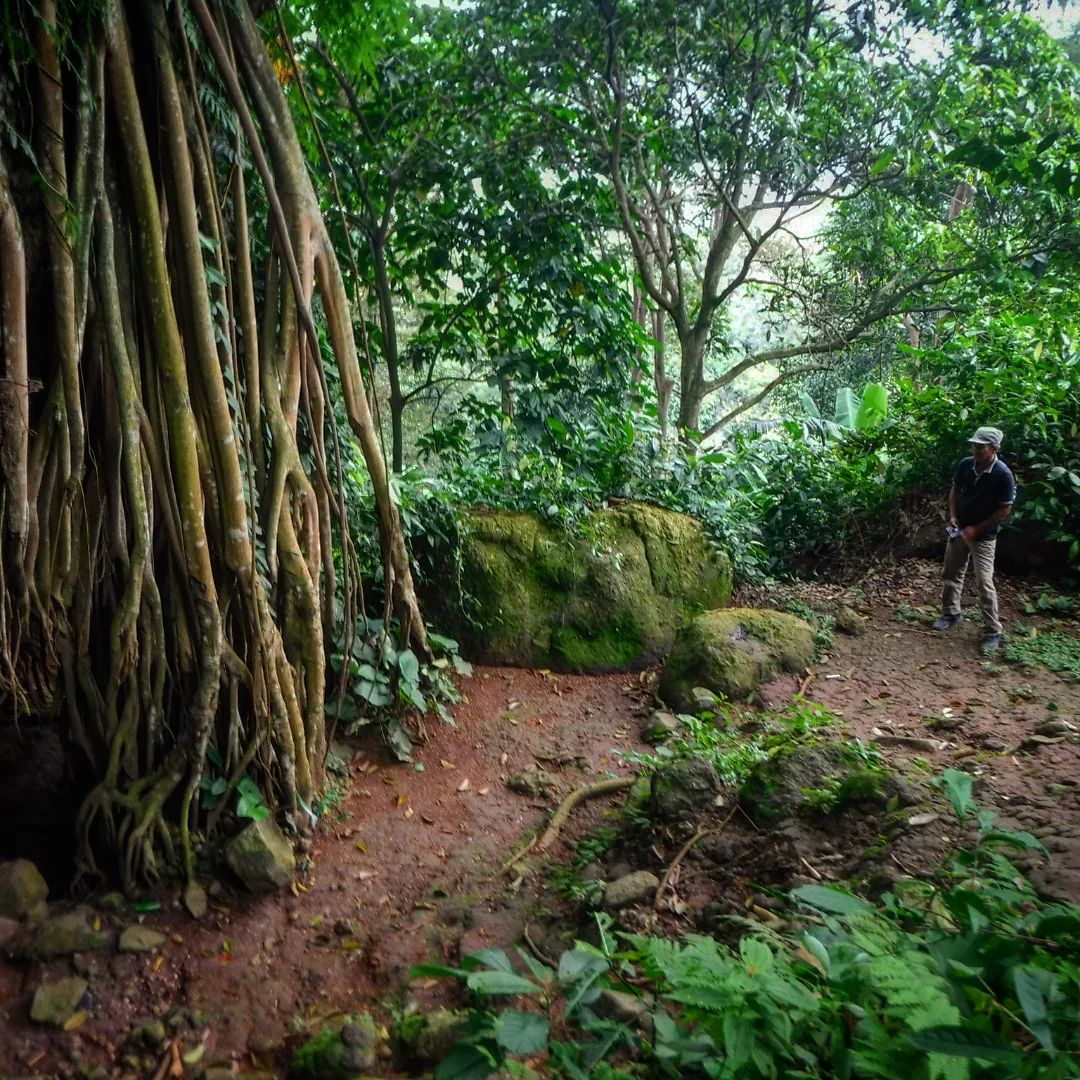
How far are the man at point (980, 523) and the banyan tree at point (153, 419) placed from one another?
454cm

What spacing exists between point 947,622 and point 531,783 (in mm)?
3622

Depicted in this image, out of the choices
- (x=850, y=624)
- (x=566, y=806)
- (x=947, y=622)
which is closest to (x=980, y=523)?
(x=947, y=622)

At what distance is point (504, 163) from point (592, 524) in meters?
2.83

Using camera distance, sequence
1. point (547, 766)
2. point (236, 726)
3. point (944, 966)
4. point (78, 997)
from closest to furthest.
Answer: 1. point (944, 966)
2. point (78, 997)
3. point (236, 726)
4. point (547, 766)

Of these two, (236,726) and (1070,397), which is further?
(1070,397)

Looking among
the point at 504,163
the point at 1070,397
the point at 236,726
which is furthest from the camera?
the point at 1070,397

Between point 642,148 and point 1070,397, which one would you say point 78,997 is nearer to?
point 642,148

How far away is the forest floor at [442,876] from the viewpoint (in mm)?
2686

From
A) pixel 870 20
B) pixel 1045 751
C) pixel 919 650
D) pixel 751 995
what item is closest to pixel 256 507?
pixel 751 995

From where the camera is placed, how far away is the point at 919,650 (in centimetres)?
572

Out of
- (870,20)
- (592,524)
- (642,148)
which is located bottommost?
(592,524)

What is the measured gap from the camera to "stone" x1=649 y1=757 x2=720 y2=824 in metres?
3.43

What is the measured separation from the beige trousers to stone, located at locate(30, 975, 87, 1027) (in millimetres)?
5586

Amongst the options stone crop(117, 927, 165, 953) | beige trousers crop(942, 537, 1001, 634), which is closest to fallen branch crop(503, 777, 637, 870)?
stone crop(117, 927, 165, 953)
